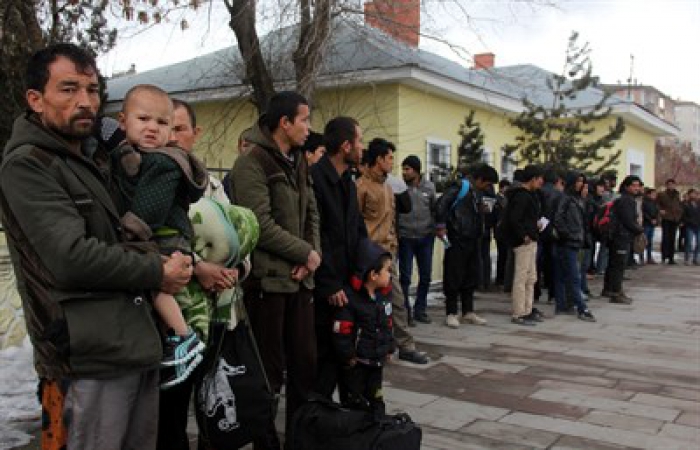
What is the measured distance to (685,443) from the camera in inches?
182

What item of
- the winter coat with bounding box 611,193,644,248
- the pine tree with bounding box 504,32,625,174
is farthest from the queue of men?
the pine tree with bounding box 504,32,625,174

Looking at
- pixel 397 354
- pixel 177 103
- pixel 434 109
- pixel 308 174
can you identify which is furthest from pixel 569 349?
pixel 434 109

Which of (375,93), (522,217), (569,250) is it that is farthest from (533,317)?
(375,93)

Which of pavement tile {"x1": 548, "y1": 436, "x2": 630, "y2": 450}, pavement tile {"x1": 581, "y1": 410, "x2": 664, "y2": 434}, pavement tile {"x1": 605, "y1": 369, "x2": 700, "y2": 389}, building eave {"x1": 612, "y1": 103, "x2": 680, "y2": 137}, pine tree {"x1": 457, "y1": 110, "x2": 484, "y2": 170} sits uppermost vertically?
building eave {"x1": 612, "y1": 103, "x2": 680, "y2": 137}

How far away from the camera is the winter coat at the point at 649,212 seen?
16156mm

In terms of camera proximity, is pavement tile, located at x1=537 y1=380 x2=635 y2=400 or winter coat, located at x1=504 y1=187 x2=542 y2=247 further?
winter coat, located at x1=504 y1=187 x2=542 y2=247

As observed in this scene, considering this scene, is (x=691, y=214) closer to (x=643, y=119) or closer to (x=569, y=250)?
(x=643, y=119)

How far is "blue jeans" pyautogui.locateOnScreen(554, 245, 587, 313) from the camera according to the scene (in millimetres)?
9398

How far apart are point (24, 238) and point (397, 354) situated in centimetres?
499

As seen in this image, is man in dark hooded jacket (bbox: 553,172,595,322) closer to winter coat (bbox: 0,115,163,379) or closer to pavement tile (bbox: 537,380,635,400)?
pavement tile (bbox: 537,380,635,400)

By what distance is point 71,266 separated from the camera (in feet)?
7.20

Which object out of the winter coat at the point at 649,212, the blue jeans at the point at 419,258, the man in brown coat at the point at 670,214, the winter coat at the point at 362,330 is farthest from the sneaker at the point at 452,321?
the man in brown coat at the point at 670,214

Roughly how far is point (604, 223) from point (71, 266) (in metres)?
10.0

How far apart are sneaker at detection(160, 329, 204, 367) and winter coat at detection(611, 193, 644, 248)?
30.5 feet
